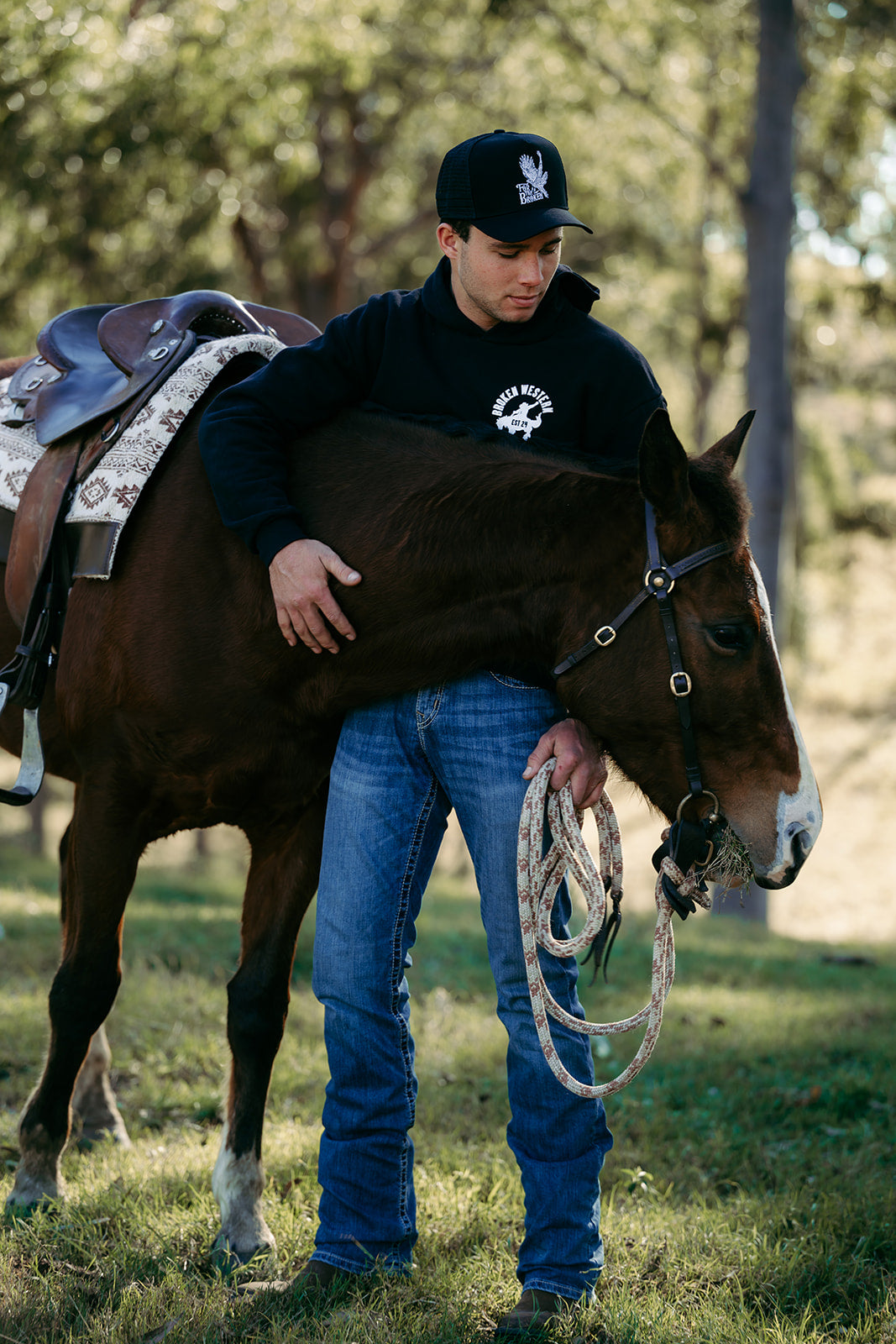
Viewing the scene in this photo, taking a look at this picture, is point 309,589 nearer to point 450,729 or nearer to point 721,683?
point 450,729

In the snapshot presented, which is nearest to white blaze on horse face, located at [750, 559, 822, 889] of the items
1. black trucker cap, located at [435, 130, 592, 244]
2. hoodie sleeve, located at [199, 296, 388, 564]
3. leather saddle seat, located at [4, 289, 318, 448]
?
black trucker cap, located at [435, 130, 592, 244]

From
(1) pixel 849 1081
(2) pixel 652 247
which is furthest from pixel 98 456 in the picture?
(2) pixel 652 247

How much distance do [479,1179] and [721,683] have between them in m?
1.78

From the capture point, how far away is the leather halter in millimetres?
2396

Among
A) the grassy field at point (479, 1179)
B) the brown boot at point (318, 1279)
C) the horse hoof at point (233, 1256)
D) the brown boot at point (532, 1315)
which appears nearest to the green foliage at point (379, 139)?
the grassy field at point (479, 1179)

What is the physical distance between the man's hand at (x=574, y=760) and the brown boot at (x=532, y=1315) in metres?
1.05

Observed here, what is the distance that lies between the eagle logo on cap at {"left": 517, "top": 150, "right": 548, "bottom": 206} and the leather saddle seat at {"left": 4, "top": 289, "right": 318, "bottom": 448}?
1112 mm

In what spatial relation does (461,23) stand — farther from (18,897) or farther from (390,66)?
(18,897)

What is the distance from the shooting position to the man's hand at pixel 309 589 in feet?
8.34

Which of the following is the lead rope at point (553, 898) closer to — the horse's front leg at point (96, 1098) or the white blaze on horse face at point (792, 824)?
the white blaze on horse face at point (792, 824)

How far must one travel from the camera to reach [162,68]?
10328 millimetres

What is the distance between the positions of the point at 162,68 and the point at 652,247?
325 inches

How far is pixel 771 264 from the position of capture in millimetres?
9719

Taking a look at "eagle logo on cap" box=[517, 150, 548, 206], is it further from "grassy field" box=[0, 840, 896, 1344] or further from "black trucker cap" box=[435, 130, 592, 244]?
"grassy field" box=[0, 840, 896, 1344]
